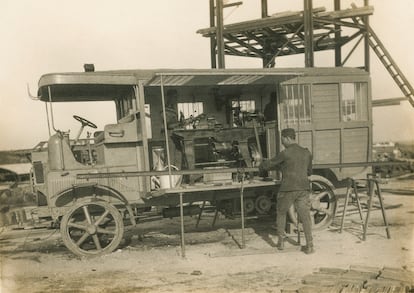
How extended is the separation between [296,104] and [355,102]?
1446 mm

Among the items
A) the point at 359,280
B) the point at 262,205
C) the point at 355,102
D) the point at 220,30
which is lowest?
the point at 359,280

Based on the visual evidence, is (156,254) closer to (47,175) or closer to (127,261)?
(127,261)

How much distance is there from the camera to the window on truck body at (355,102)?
945cm

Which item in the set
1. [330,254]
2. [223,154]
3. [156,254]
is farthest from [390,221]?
[156,254]

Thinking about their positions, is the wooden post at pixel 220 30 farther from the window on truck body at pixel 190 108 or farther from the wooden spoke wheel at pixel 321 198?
the wooden spoke wheel at pixel 321 198

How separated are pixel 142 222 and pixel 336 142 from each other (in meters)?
5.05

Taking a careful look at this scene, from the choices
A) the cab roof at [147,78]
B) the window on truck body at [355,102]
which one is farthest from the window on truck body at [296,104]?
the window on truck body at [355,102]

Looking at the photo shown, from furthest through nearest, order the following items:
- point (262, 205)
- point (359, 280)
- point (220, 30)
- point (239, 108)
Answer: point (220, 30) → point (239, 108) → point (262, 205) → point (359, 280)

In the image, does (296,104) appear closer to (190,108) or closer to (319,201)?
(319,201)

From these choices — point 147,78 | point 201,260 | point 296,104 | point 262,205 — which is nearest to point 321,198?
point 262,205

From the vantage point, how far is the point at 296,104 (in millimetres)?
9164

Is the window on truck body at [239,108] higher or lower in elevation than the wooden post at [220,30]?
lower

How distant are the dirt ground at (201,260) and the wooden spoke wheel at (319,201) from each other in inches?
8.8

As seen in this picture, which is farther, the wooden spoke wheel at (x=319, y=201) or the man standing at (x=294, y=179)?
the wooden spoke wheel at (x=319, y=201)
